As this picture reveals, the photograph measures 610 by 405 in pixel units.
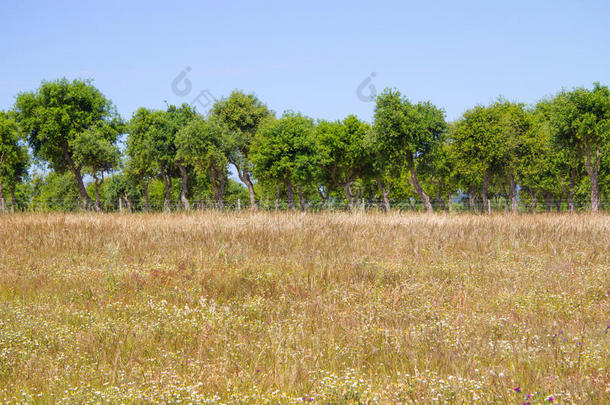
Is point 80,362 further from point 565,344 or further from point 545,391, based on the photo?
point 565,344

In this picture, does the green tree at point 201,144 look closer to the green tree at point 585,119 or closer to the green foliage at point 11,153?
the green foliage at point 11,153

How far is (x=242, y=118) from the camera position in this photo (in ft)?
197

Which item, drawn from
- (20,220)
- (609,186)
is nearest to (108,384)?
(20,220)

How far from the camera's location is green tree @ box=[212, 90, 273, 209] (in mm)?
58438

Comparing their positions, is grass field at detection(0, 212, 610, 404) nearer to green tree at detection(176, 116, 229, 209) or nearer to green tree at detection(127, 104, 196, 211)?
green tree at detection(176, 116, 229, 209)

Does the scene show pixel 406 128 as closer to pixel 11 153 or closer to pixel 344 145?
pixel 344 145

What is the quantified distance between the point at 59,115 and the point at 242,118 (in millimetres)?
22343

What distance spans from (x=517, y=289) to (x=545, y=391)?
3.66m

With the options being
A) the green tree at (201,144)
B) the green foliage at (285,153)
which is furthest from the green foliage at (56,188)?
the green foliage at (285,153)

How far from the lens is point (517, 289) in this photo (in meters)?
6.52

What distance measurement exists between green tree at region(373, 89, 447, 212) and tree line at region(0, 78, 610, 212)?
11 centimetres

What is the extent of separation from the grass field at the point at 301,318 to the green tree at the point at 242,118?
159 ft

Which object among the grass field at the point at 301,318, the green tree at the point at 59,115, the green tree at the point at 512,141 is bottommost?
the grass field at the point at 301,318

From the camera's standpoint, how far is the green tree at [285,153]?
52000 millimetres
